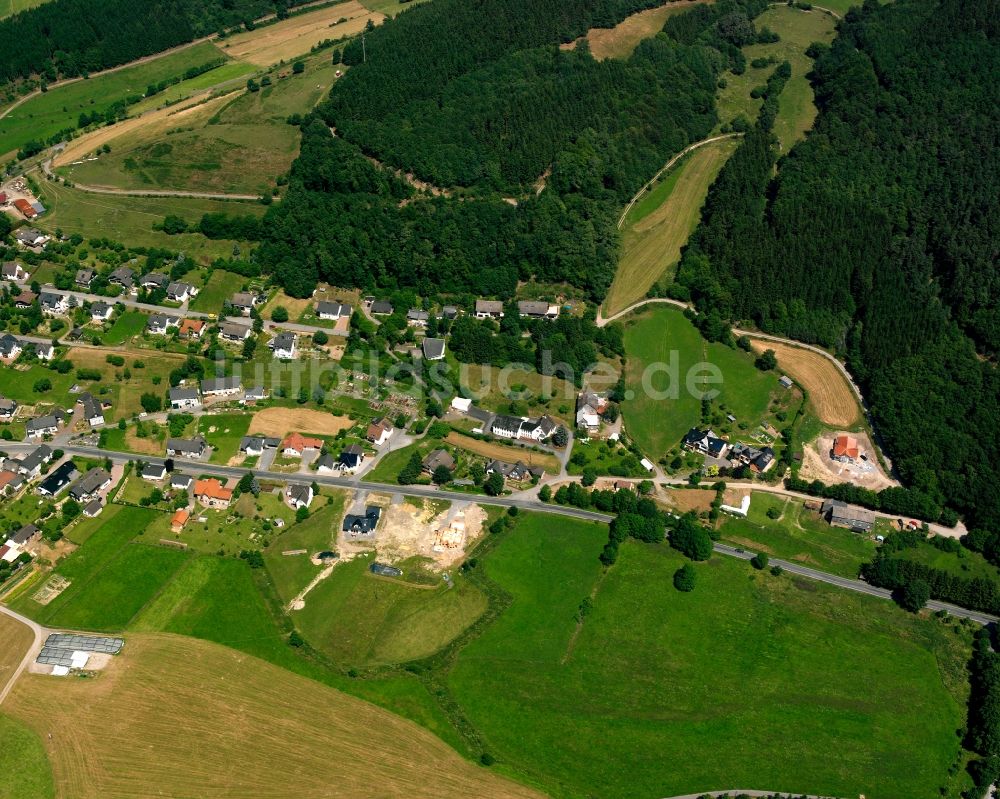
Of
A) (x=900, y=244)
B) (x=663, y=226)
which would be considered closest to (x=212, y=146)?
(x=663, y=226)

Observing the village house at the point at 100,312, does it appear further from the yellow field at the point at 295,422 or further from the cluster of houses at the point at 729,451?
the cluster of houses at the point at 729,451

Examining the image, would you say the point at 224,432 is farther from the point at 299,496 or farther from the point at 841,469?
the point at 841,469

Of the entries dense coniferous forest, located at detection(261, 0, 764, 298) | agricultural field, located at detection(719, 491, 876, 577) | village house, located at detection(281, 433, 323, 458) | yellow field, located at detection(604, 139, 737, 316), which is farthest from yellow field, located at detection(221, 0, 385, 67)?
agricultural field, located at detection(719, 491, 876, 577)

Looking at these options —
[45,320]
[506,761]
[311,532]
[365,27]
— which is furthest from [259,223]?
[506,761]

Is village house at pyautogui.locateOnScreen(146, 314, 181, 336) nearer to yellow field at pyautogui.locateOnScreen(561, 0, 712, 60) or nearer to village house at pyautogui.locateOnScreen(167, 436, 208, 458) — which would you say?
village house at pyautogui.locateOnScreen(167, 436, 208, 458)

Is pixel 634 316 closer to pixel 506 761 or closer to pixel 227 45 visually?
pixel 506 761

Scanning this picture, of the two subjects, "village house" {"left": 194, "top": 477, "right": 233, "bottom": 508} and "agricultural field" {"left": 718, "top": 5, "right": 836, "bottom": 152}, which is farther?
"agricultural field" {"left": 718, "top": 5, "right": 836, "bottom": 152}
